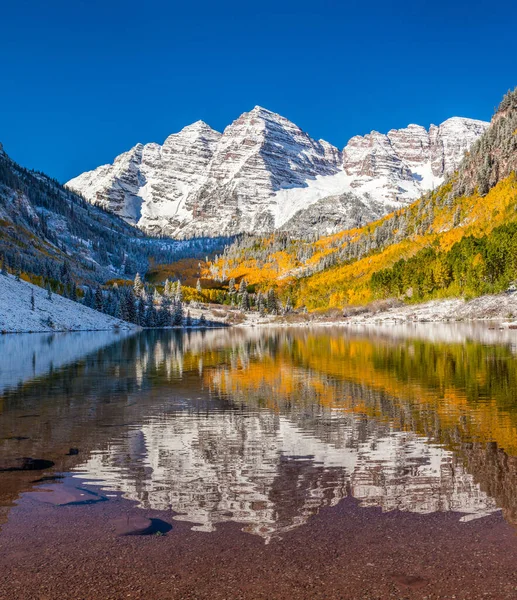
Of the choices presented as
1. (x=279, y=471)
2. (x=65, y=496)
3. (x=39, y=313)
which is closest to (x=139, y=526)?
(x=65, y=496)

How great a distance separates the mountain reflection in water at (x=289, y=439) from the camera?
13656mm

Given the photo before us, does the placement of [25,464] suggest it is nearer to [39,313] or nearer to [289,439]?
[289,439]

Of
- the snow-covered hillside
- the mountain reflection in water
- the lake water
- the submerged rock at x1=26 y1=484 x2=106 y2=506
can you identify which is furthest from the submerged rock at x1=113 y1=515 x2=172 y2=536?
the snow-covered hillside

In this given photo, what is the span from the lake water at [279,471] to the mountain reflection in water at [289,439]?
8 cm

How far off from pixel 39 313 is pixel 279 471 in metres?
152

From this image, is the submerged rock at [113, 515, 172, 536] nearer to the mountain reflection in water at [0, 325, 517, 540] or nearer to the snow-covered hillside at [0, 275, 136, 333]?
the mountain reflection in water at [0, 325, 517, 540]

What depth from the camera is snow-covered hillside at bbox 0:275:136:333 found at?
140 metres

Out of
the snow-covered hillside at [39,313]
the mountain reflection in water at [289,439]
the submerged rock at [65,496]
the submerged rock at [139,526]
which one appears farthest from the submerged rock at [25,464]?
the snow-covered hillside at [39,313]

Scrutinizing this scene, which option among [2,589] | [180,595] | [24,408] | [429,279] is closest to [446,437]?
[180,595]

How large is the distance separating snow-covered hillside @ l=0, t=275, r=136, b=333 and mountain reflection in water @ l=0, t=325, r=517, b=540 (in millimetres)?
109803

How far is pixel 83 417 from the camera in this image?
26.1m

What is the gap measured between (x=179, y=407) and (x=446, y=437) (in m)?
15.0

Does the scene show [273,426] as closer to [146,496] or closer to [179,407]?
[179,407]

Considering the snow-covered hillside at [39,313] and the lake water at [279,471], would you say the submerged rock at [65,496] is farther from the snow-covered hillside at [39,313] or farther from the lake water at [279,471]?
the snow-covered hillside at [39,313]
